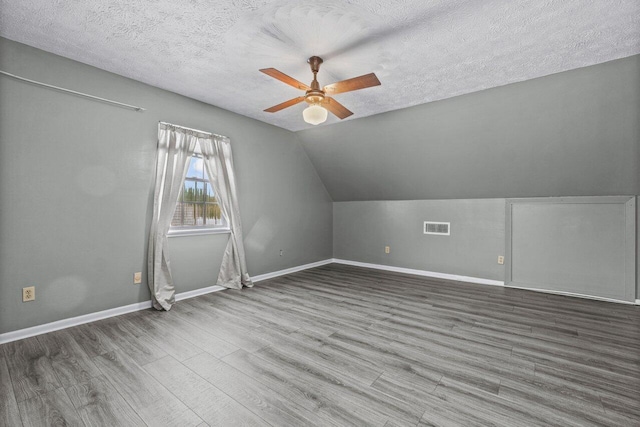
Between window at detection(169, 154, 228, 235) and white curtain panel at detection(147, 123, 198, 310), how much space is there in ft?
0.92

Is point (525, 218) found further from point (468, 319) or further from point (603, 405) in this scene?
point (603, 405)

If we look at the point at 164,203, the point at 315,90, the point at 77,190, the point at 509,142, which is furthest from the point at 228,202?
the point at 509,142

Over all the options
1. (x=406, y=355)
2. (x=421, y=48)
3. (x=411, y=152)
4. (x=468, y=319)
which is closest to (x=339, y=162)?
(x=411, y=152)

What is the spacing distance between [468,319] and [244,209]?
329 cm

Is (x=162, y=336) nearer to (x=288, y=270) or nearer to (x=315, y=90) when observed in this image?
(x=315, y=90)

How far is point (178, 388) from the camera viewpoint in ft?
6.07

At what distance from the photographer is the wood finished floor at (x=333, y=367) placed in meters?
1.63

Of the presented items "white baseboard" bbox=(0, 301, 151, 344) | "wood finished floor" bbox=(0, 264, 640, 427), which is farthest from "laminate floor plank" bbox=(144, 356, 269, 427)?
"white baseboard" bbox=(0, 301, 151, 344)

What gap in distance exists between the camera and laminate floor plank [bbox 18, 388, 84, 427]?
5.09 ft

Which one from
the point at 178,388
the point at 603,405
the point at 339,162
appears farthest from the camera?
the point at 339,162

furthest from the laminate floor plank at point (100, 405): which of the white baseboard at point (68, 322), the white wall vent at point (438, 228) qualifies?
the white wall vent at point (438, 228)

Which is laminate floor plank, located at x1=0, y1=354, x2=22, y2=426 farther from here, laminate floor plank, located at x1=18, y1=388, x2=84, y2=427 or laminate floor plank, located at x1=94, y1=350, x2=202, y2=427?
laminate floor plank, located at x1=94, y1=350, x2=202, y2=427

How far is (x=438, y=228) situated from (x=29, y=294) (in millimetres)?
5372

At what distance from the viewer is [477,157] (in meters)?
4.13
